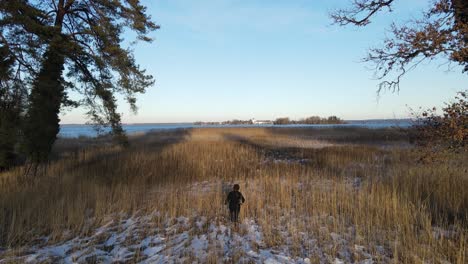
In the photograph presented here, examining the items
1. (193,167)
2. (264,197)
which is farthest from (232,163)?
(264,197)

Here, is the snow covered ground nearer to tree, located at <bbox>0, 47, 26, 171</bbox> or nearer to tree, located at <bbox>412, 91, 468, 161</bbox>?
tree, located at <bbox>412, 91, 468, 161</bbox>

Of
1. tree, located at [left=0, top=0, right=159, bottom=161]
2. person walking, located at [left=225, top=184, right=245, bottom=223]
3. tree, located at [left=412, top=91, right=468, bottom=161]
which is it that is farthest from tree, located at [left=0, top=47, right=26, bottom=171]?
tree, located at [left=412, top=91, right=468, bottom=161]

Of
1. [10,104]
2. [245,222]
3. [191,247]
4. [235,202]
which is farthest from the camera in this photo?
[10,104]

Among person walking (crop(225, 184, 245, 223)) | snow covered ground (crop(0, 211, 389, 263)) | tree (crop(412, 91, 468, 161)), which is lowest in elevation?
snow covered ground (crop(0, 211, 389, 263))

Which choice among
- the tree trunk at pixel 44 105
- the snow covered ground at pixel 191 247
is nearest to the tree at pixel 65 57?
the tree trunk at pixel 44 105

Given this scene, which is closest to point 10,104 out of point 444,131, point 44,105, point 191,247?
point 44,105

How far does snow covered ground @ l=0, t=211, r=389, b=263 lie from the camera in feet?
15.0

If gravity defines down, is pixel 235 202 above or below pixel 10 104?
below

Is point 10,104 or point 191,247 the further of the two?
point 10,104

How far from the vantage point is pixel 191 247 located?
501 centimetres

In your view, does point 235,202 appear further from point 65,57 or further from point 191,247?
point 65,57

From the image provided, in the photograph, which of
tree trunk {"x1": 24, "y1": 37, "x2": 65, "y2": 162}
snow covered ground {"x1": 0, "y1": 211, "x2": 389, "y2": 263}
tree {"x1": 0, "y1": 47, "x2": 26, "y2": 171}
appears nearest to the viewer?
snow covered ground {"x1": 0, "y1": 211, "x2": 389, "y2": 263}

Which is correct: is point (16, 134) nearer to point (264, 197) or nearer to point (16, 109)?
point (16, 109)

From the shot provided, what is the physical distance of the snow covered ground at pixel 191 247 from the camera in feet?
Result: 15.0
